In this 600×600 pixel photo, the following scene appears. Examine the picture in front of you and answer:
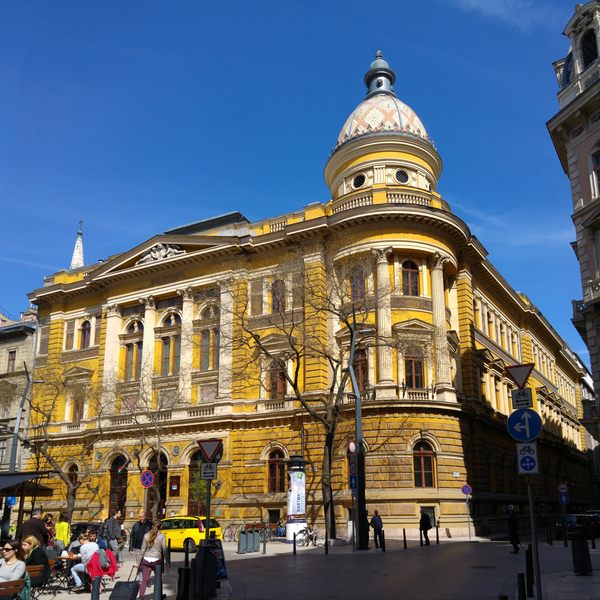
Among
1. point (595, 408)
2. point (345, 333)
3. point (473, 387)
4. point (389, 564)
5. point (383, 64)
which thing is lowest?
point (389, 564)

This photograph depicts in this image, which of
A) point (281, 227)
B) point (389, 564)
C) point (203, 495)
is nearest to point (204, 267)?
point (281, 227)

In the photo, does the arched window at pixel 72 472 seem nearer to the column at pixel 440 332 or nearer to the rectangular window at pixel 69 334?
the rectangular window at pixel 69 334

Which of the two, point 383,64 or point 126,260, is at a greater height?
point 383,64

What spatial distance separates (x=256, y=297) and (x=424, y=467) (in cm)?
1439

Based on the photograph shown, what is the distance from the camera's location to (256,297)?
1551 inches

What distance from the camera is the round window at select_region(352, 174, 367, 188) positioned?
4094 centimetres

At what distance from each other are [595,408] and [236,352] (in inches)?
783

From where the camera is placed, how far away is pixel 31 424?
151 feet

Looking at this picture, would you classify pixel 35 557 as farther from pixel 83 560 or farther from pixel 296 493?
pixel 296 493

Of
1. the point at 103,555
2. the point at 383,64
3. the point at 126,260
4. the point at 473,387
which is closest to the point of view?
the point at 103,555

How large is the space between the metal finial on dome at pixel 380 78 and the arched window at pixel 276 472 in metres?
27.2

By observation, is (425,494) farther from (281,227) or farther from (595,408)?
(281,227)

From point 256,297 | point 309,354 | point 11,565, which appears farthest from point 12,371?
point 11,565

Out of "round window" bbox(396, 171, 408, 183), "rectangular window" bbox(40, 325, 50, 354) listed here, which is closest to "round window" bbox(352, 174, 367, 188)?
"round window" bbox(396, 171, 408, 183)
